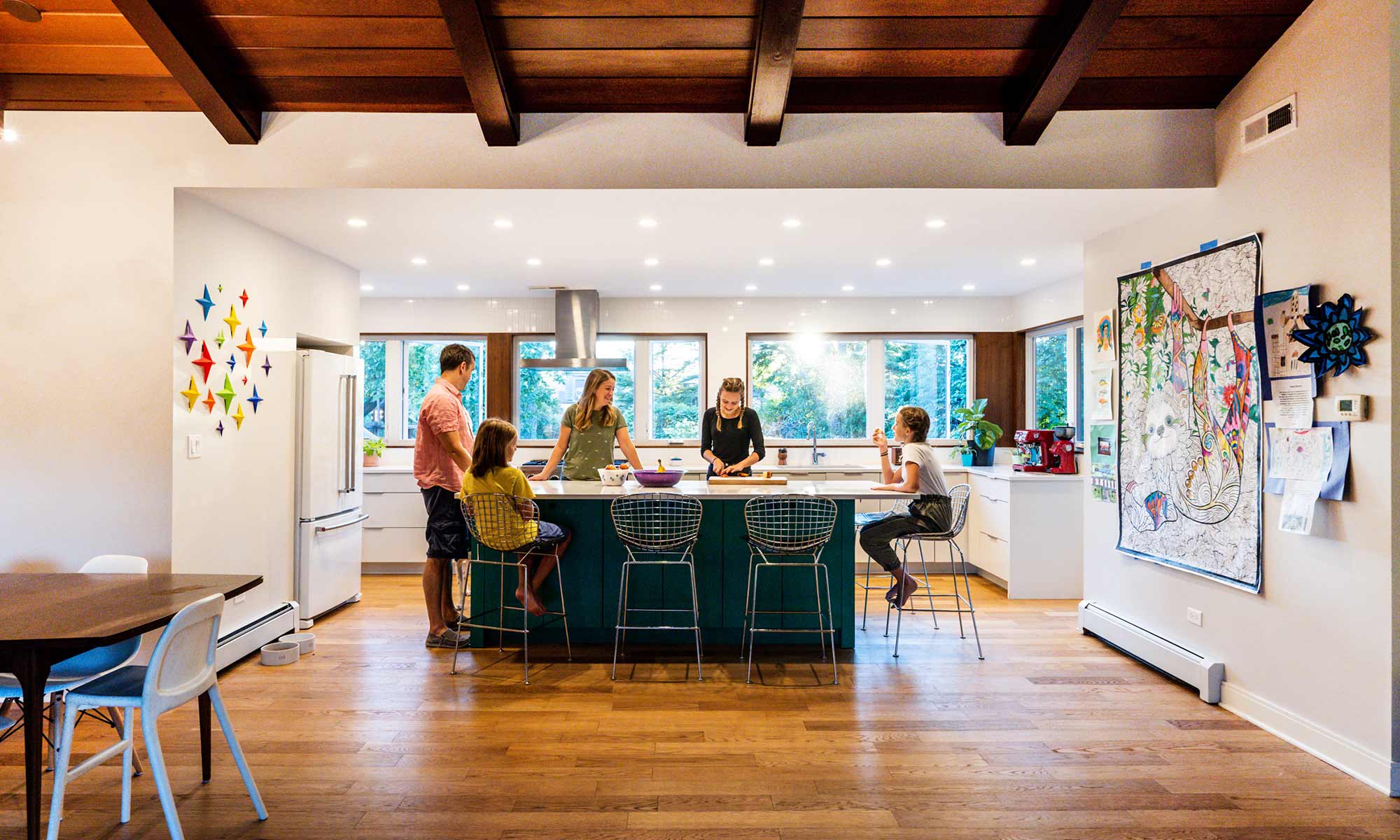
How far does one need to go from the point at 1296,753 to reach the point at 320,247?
5.59 meters

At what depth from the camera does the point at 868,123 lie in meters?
3.71

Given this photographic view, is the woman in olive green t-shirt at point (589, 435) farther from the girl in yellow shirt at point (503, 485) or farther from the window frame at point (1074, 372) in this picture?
the window frame at point (1074, 372)

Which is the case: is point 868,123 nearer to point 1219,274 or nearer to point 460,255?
point 1219,274

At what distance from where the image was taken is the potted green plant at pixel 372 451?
21.5 feet

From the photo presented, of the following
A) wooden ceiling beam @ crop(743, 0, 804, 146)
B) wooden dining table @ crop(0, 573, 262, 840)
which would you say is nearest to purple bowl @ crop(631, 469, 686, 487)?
wooden ceiling beam @ crop(743, 0, 804, 146)

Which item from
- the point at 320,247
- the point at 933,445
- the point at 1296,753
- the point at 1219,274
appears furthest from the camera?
the point at 933,445

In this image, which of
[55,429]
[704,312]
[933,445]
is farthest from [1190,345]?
[55,429]

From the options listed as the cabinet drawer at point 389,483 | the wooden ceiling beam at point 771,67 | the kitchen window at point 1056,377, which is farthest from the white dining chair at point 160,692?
the kitchen window at point 1056,377

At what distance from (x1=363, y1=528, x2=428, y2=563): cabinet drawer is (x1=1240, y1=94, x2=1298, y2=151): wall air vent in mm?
5896

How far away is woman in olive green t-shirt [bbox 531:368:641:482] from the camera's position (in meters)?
4.53

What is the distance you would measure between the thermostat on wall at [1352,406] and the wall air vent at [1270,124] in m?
1.13

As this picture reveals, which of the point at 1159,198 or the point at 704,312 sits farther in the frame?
the point at 704,312

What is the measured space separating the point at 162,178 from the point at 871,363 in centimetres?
538

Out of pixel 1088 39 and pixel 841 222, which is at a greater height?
pixel 1088 39
